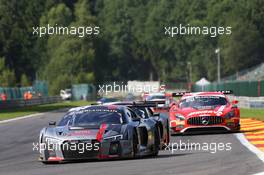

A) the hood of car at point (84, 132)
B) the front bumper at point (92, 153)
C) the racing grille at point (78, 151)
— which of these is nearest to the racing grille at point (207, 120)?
the hood of car at point (84, 132)

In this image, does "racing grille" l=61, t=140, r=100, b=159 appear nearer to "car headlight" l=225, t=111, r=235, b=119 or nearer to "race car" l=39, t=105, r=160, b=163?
"race car" l=39, t=105, r=160, b=163

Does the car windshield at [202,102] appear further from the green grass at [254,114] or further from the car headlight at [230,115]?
the green grass at [254,114]

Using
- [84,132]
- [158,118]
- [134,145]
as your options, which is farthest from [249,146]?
[84,132]

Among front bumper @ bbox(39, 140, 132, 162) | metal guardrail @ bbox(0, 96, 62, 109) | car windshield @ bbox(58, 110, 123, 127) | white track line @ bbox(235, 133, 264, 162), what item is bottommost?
metal guardrail @ bbox(0, 96, 62, 109)

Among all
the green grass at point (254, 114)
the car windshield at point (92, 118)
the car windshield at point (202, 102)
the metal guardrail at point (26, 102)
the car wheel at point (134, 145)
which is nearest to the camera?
the car wheel at point (134, 145)

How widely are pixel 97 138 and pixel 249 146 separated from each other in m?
4.46

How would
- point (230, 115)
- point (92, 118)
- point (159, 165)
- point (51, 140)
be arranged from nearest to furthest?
point (159, 165) → point (51, 140) → point (92, 118) → point (230, 115)

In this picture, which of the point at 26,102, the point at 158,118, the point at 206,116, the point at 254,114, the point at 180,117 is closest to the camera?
the point at 158,118

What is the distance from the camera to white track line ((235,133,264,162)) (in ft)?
51.7

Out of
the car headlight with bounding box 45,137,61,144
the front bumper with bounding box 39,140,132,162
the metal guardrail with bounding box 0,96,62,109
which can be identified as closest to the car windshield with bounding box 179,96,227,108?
the front bumper with bounding box 39,140,132,162

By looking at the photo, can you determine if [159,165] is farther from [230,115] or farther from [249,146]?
[230,115]

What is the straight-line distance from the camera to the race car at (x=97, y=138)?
15.6 metres

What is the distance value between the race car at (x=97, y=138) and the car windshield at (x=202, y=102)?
754cm

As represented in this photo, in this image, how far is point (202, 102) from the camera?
81.4ft
